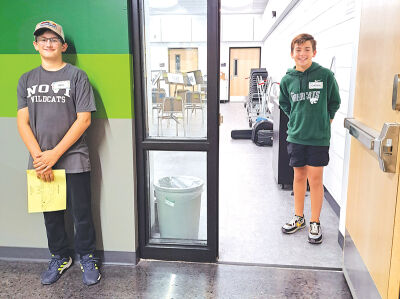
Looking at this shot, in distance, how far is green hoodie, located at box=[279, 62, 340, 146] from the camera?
8.84ft

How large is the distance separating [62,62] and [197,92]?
82 centimetres

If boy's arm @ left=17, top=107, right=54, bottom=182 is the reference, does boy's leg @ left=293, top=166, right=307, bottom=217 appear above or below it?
below

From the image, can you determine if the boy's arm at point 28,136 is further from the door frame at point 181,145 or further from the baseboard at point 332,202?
the baseboard at point 332,202

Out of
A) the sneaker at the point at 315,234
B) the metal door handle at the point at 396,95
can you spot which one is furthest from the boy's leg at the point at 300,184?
the metal door handle at the point at 396,95

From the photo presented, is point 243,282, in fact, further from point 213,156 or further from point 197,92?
point 197,92

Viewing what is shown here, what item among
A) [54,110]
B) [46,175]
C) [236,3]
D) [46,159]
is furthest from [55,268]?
[236,3]

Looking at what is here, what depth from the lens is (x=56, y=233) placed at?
235cm

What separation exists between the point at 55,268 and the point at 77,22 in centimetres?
151

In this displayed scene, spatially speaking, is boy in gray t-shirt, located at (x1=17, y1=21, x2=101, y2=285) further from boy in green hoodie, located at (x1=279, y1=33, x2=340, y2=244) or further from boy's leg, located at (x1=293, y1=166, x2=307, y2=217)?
boy's leg, located at (x1=293, y1=166, x2=307, y2=217)

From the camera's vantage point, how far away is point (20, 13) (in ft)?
7.43

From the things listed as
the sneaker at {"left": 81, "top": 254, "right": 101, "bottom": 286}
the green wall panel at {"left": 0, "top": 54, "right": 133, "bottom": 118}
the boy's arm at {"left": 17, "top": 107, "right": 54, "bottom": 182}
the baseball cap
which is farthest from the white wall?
the boy's arm at {"left": 17, "top": 107, "right": 54, "bottom": 182}

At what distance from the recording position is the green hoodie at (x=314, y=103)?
2693 mm

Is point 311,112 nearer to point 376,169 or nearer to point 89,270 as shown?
point 376,169

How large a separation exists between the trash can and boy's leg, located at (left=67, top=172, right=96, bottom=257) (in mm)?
477
